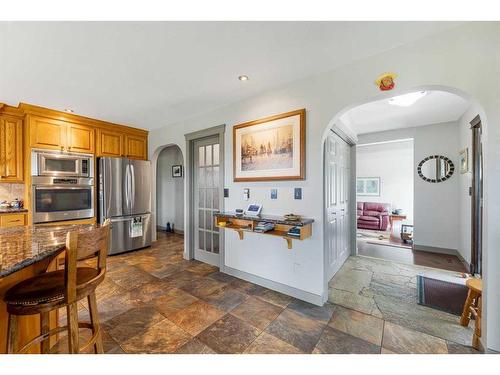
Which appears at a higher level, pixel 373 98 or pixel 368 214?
pixel 373 98

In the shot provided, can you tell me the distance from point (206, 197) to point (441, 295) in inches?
127

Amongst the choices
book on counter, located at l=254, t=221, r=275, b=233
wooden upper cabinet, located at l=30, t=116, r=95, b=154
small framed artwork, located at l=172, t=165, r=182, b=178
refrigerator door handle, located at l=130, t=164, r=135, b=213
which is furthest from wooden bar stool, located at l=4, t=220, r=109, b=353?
small framed artwork, located at l=172, t=165, r=182, b=178

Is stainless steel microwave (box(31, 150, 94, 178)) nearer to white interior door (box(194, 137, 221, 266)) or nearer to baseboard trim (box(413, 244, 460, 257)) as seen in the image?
white interior door (box(194, 137, 221, 266))

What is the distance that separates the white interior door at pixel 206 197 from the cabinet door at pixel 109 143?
1579 mm

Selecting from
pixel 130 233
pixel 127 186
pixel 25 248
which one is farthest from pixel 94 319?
pixel 127 186

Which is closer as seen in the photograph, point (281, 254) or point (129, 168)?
point (281, 254)

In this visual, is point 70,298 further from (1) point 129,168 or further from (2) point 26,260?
(1) point 129,168

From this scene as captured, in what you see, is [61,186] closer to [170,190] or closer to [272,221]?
[170,190]

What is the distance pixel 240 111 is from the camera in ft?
9.06

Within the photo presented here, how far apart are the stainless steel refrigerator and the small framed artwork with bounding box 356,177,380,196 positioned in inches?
262

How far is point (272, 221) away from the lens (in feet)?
7.37
